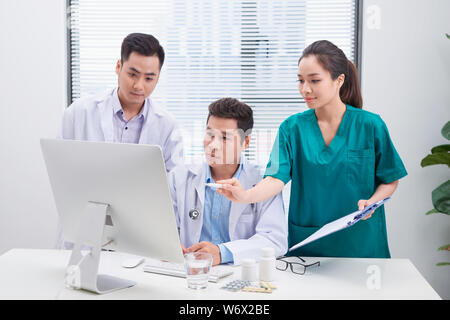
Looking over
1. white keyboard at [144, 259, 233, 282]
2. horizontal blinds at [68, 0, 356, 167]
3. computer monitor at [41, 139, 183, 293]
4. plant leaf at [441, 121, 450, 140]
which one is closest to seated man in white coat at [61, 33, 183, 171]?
white keyboard at [144, 259, 233, 282]

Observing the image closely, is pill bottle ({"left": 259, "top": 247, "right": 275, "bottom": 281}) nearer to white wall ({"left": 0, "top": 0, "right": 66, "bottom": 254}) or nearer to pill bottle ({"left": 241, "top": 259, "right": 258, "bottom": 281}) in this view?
pill bottle ({"left": 241, "top": 259, "right": 258, "bottom": 281})

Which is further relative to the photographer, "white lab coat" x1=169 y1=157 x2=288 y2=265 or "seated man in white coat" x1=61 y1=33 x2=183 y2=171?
"seated man in white coat" x1=61 y1=33 x2=183 y2=171

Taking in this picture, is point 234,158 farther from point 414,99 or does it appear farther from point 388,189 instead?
point 414,99

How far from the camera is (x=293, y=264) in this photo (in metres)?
1.58

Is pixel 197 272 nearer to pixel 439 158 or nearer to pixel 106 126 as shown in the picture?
pixel 106 126

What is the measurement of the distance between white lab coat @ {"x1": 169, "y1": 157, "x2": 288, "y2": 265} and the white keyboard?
0.13m

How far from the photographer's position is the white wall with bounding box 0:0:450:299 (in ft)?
9.14

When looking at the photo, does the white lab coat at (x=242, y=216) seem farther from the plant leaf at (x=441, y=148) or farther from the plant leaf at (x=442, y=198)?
the plant leaf at (x=441, y=148)

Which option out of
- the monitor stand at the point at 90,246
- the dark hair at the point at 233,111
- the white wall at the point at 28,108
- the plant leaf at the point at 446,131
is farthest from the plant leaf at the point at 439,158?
the white wall at the point at 28,108

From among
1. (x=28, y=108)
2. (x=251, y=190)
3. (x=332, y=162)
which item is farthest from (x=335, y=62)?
(x=28, y=108)

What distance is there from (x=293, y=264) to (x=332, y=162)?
49cm

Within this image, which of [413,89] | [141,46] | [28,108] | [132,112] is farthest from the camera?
[28,108]

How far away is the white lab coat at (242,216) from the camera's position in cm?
168

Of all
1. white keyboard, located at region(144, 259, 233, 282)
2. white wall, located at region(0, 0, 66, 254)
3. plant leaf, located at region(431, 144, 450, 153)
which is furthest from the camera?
white wall, located at region(0, 0, 66, 254)
